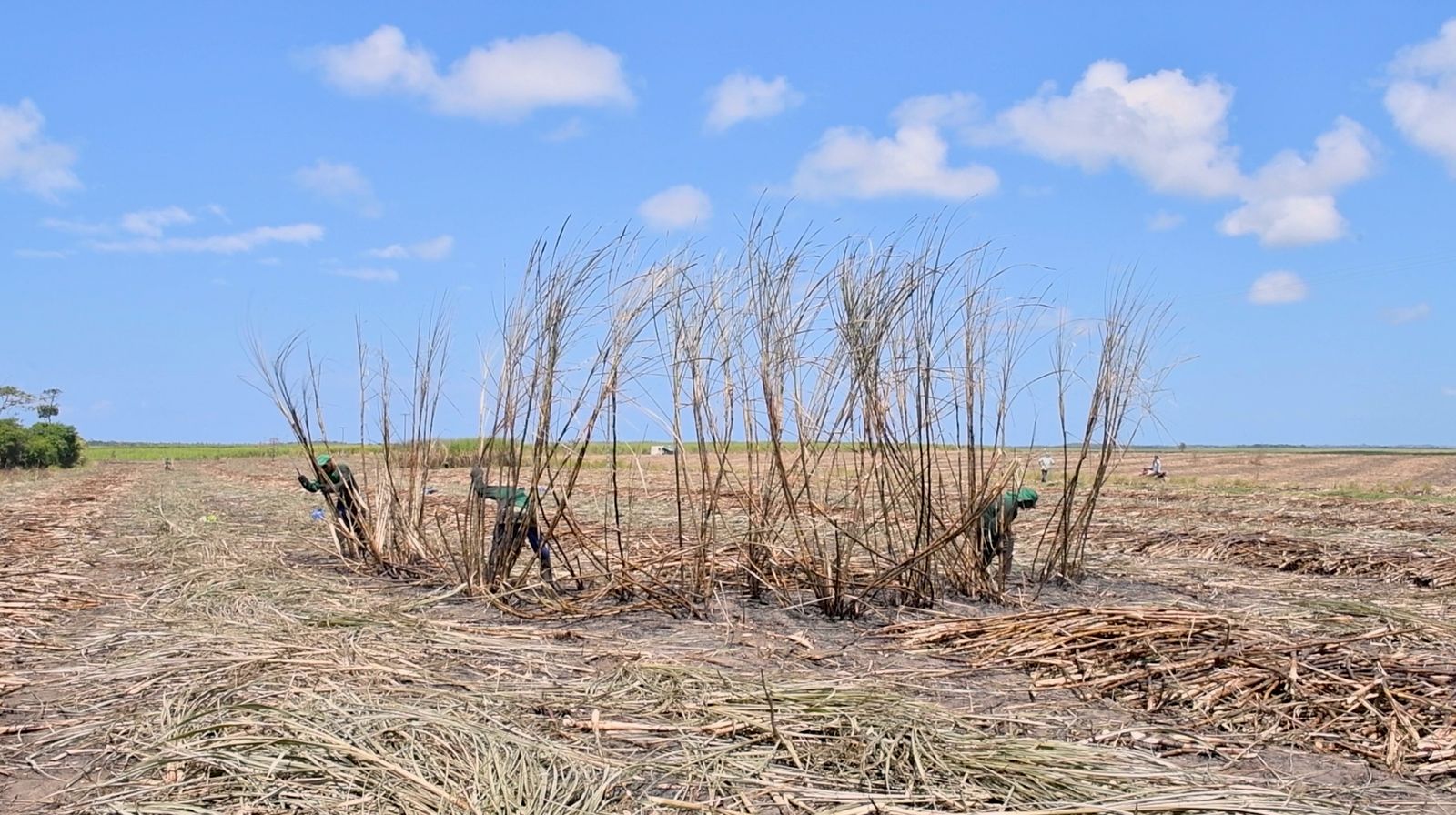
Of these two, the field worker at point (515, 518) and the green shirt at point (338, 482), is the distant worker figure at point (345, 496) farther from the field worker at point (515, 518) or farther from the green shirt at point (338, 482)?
the field worker at point (515, 518)

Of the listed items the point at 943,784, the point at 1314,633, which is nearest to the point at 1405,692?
the point at 1314,633

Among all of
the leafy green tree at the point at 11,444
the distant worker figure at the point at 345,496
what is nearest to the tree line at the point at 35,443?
the leafy green tree at the point at 11,444

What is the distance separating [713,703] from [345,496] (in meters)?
5.75

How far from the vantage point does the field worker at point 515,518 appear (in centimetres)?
705

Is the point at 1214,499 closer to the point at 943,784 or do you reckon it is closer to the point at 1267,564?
the point at 1267,564

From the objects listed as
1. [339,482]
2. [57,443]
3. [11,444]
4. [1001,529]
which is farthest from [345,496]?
[57,443]

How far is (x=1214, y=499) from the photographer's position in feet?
65.1

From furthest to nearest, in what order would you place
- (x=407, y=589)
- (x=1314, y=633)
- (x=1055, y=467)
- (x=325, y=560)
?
(x=1055, y=467) → (x=325, y=560) → (x=407, y=589) → (x=1314, y=633)

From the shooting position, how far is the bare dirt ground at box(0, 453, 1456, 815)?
3.47m

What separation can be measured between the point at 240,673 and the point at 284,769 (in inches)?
58.3

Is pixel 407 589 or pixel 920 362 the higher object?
pixel 920 362

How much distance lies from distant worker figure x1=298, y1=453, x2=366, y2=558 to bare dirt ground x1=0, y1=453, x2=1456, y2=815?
1141 millimetres

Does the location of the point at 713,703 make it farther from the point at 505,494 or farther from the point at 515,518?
the point at 505,494

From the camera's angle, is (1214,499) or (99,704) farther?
(1214,499)
